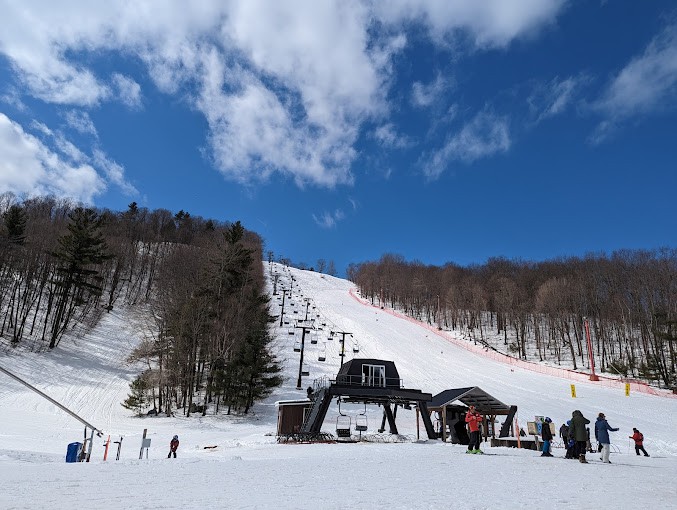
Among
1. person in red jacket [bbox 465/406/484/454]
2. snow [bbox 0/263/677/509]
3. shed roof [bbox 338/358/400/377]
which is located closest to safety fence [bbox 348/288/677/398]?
snow [bbox 0/263/677/509]

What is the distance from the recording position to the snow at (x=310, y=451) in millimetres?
7340

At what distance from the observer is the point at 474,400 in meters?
26.2

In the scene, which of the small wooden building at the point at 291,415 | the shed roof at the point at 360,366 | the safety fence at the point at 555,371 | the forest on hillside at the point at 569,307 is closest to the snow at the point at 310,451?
the safety fence at the point at 555,371

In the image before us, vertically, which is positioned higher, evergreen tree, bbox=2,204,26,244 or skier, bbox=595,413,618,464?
evergreen tree, bbox=2,204,26,244

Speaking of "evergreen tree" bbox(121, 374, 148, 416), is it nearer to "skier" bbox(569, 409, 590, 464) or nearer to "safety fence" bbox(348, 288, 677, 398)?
"skier" bbox(569, 409, 590, 464)

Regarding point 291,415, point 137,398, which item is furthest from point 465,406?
point 137,398

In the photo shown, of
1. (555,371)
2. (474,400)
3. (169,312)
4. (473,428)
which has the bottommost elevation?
(473,428)

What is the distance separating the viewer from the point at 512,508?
6746 mm

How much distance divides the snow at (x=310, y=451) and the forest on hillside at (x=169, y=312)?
2386 mm

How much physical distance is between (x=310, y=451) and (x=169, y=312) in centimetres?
2676

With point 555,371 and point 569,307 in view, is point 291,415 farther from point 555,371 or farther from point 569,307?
point 569,307

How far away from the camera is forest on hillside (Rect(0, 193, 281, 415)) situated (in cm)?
3662

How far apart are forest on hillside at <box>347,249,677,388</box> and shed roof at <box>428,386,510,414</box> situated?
33.0 meters

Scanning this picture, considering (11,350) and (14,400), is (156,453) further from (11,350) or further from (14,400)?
(11,350)
